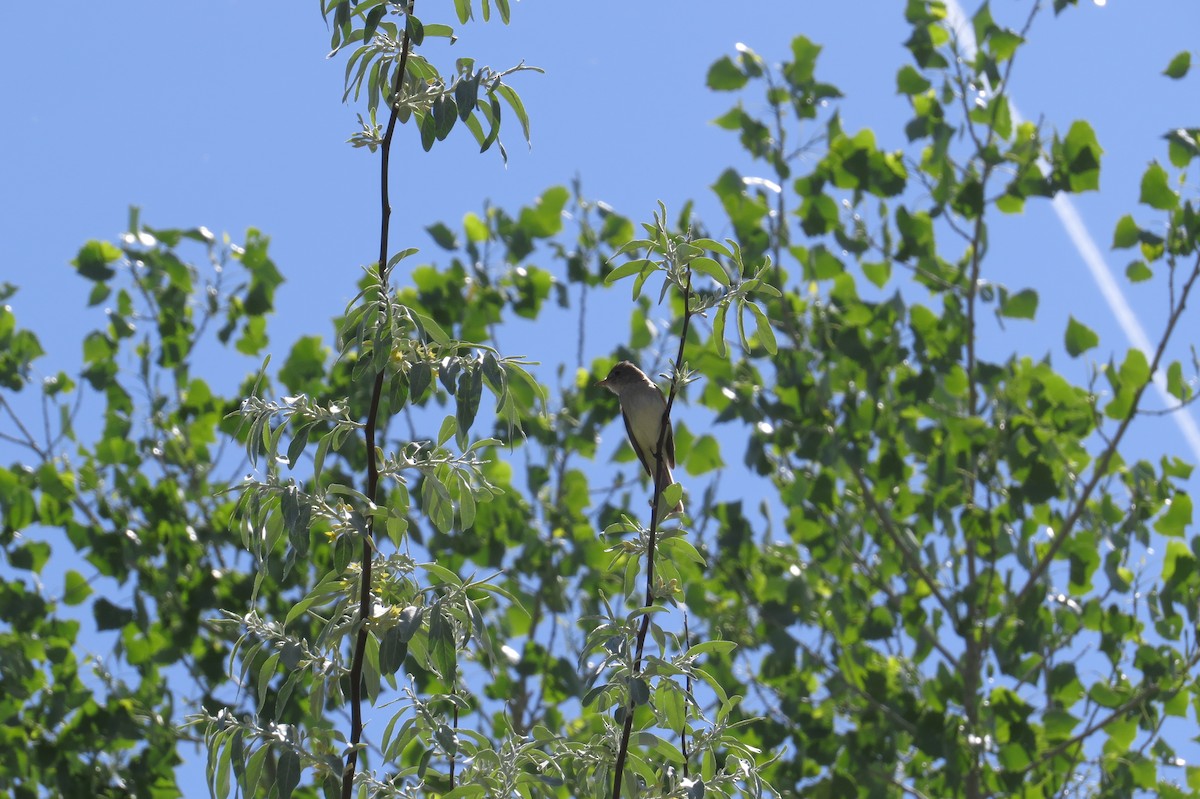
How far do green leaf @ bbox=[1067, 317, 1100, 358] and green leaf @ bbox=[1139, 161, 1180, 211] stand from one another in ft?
2.22

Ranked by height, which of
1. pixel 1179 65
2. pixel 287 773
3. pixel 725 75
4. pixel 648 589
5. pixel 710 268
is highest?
pixel 725 75

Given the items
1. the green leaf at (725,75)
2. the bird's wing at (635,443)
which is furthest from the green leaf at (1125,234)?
Result: the bird's wing at (635,443)

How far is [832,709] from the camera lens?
726cm

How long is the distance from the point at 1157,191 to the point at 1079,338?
80 cm

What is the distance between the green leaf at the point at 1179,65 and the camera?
685 centimetres

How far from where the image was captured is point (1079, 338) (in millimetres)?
7113

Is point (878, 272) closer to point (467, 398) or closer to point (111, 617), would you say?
point (111, 617)

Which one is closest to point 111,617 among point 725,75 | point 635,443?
A: point 635,443

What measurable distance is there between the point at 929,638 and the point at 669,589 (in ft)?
15.6

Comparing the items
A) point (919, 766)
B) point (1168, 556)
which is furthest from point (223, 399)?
point (1168, 556)

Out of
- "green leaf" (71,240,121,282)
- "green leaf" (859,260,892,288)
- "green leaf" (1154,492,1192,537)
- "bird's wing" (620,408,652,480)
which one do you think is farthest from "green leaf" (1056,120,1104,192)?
"green leaf" (71,240,121,282)

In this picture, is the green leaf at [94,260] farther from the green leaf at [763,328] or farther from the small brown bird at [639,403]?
the green leaf at [763,328]

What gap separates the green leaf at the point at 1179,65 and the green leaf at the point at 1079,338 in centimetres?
125

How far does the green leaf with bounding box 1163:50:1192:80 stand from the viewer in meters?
6.85
